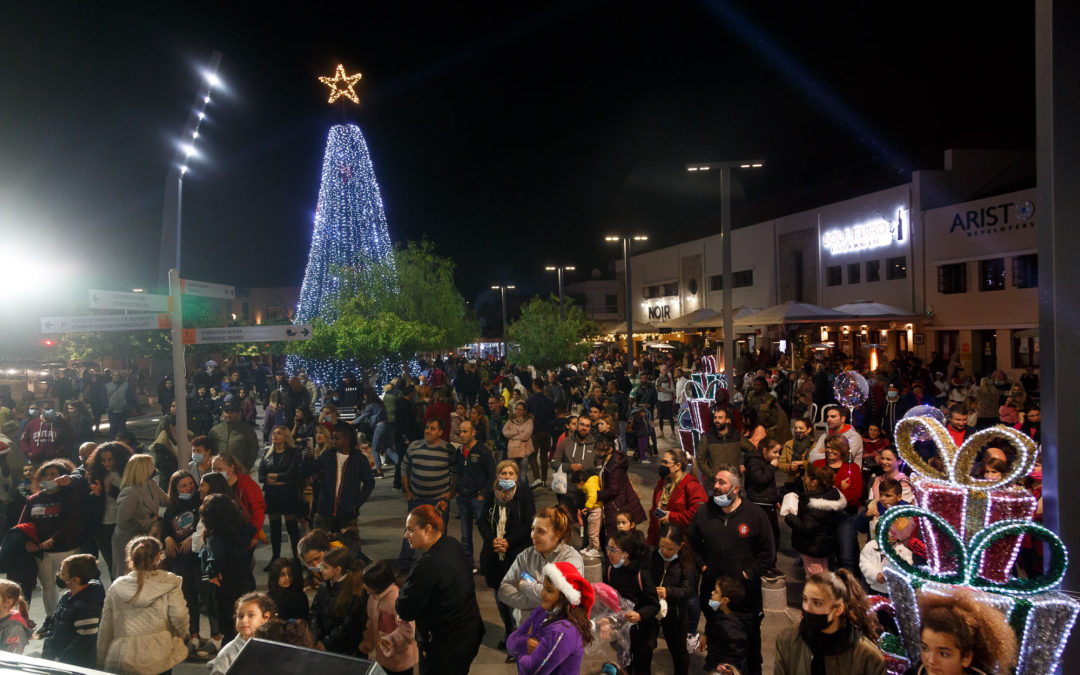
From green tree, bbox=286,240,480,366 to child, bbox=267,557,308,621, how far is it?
14.9 m

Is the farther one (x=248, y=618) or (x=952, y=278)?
(x=952, y=278)

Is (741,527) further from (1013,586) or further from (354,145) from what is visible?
(354,145)

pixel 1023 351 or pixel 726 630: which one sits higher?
pixel 1023 351

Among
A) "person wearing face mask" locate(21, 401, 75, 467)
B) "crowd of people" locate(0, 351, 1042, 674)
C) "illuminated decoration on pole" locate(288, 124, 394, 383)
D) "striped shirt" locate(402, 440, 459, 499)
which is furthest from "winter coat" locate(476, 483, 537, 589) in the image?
"illuminated decoration on pole" locate(288, 124, 394, 383)

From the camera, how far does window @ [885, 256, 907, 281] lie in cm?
2869

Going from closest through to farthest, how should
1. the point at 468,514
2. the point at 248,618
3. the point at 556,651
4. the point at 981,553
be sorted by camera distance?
the point at 981,553
the point at 556,651
the point at 248,618
the point at 468,514

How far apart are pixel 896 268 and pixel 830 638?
29.1 metres

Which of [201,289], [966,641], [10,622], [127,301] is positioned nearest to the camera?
[966,641]

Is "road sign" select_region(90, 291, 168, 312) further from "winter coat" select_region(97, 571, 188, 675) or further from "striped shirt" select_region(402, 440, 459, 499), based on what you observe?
"winter coat" select_region(97, 571, 188, 675)

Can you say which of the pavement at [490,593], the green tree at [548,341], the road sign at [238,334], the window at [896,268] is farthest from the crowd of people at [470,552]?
the window at [896,268]

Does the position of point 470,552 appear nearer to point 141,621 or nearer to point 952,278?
point 141,621

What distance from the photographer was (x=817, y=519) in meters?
6.20

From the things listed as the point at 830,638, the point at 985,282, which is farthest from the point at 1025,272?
the point at 830,638

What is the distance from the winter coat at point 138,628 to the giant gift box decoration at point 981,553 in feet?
13.7
